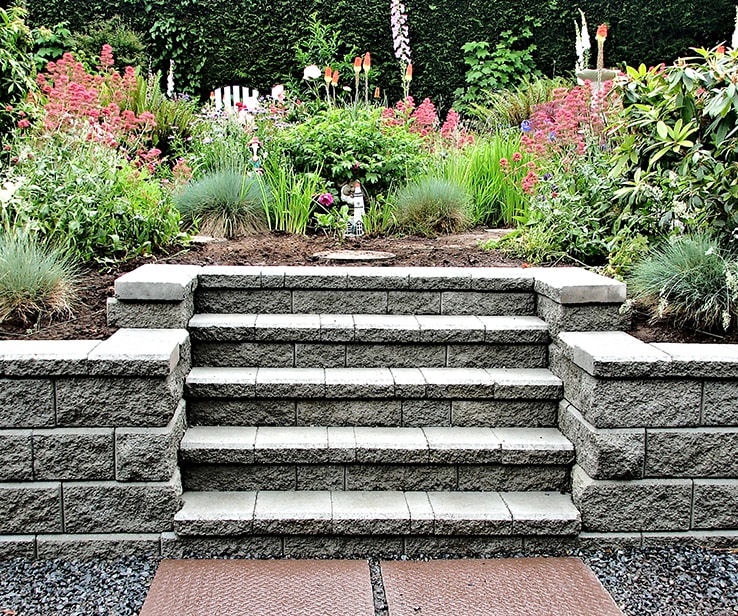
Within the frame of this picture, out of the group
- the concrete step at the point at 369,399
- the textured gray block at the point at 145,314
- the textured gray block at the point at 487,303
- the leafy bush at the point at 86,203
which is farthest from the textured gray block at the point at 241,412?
the leafy bush at the point at 86,203

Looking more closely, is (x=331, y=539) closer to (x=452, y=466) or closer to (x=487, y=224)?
(x=452, y=466)

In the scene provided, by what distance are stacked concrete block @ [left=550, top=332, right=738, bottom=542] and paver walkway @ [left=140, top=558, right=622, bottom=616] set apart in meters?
0.32

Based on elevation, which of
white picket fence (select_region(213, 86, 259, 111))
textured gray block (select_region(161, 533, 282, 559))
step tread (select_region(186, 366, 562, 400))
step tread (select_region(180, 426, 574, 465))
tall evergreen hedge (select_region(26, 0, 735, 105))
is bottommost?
textured gray block (select_region(161, 533, 282, 559))

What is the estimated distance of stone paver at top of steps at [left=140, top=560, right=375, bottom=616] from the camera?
2.35 m

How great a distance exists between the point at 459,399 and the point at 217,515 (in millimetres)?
1097

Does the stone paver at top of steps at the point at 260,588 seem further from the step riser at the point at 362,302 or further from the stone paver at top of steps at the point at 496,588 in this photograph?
the step riser at the point at 362,302

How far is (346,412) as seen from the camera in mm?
3102

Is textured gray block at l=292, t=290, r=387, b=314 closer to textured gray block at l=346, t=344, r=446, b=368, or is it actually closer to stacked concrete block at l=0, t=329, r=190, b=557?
textured gray block at l=346, t=344, r=446, b=368

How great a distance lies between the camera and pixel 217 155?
5781 mm

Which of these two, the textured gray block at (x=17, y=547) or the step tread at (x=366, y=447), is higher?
the step tread at (x=366, y=447)

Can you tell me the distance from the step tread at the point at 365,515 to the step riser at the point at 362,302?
92cm

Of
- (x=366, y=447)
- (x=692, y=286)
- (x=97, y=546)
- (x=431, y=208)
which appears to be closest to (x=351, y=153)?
(x=431, y=208)

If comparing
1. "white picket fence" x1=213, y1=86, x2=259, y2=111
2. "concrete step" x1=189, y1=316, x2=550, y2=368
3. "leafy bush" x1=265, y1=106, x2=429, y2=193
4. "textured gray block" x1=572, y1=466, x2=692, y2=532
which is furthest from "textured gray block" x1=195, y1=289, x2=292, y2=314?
"white picket fence" x1=213, y1=86, x2=259, y2=111

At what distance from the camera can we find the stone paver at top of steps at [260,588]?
235 centimetres
